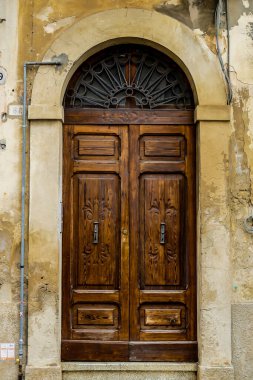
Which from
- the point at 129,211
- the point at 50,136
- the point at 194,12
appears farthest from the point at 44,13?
the point at 129,211

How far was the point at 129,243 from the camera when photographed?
287 inches

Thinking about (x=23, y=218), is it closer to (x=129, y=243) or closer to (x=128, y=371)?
(x=129, y=243)

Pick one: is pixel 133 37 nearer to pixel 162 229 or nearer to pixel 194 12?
pixel 194 12

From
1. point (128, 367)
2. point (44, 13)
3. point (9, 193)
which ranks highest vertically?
point (44, 13)

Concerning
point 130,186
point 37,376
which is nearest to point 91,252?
point 130,186

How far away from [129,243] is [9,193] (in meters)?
1.46

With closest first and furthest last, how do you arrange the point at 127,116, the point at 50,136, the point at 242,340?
the point at 242,340
the point at 50,136
the point at 127,116

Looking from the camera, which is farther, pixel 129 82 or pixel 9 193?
pixel 129 82

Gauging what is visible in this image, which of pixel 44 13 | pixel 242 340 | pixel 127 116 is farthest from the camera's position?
pixel 127 116

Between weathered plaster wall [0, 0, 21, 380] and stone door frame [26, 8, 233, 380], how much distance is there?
0.61 feet

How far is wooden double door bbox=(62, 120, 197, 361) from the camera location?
7234 millimetres

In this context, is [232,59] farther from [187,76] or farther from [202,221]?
[202,221]

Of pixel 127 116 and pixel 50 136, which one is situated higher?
pixel 127 116

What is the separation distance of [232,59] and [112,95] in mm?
1416
